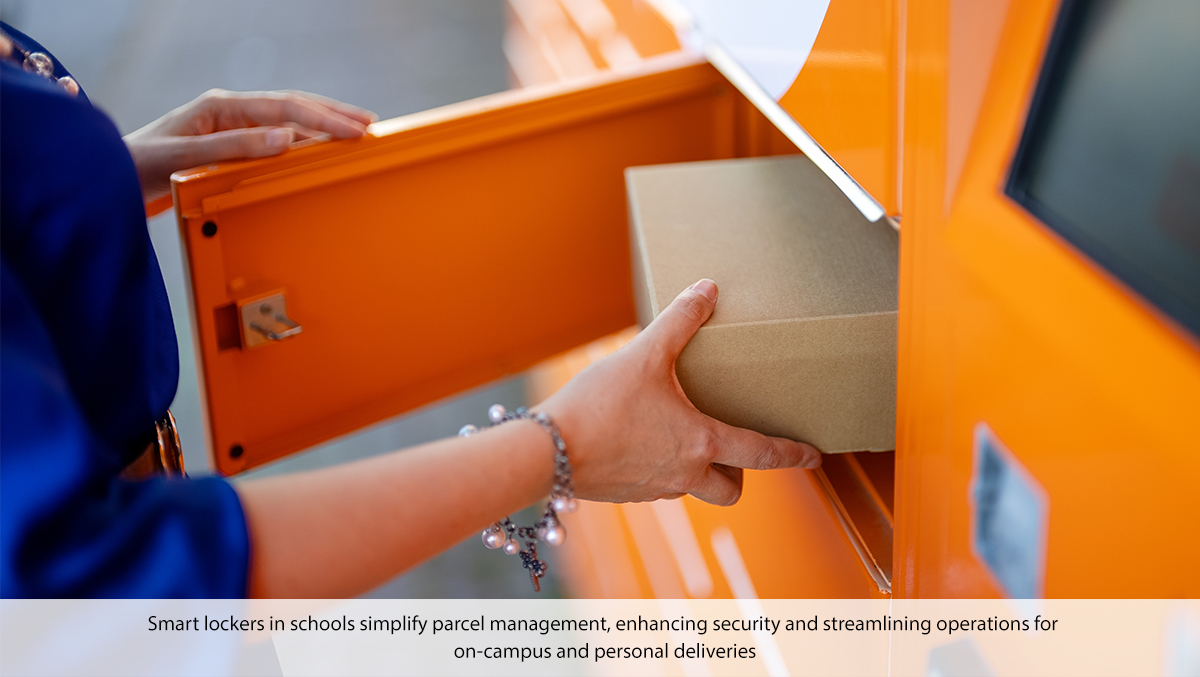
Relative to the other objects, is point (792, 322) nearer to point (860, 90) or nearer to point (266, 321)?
point (860, 90)

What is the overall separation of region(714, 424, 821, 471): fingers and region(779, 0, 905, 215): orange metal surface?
22cm

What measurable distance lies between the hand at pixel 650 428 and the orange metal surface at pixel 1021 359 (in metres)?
0.15

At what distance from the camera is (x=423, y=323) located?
120 cm

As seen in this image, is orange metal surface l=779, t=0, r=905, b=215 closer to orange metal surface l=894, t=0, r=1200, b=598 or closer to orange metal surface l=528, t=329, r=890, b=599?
orange metal surface l=894, t=0, r=1200, b=598

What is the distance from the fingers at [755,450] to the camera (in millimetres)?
770

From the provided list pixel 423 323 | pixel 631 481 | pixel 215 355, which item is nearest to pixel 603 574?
pixel 423 323

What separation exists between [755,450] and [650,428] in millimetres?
103

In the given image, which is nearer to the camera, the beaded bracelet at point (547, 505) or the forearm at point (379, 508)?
the forearm at point (379, 508)

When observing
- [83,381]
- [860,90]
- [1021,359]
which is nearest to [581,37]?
[860,90]

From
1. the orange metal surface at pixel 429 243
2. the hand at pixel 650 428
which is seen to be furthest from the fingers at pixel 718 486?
the orange metal surface at pixel 429 243

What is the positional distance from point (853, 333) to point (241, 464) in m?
0.74

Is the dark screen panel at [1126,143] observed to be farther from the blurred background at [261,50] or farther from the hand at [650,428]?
the blurred background at [261,50]

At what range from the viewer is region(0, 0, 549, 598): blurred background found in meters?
4.43

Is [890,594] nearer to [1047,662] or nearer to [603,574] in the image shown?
[1047,662]
